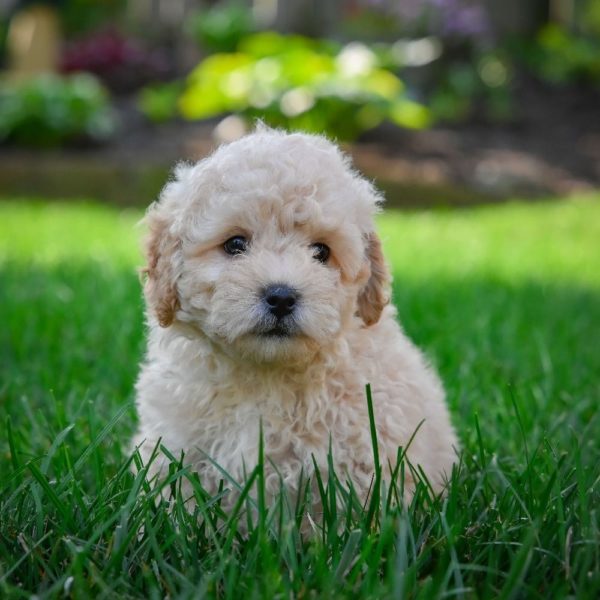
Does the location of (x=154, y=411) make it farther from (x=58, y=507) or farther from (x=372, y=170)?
(x=372, y=170)

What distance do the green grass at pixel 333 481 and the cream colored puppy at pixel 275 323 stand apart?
18cm

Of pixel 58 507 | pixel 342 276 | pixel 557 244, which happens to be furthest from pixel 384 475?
pixel 557 244

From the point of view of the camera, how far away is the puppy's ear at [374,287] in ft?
10.2

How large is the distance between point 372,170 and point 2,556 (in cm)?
903

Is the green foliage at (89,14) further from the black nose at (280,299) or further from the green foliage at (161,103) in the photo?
the black nose at (280,299)

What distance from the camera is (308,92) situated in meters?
10.2

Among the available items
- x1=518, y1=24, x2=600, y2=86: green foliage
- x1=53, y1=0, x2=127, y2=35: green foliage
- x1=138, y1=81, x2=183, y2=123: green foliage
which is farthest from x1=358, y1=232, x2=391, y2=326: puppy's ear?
x1=53, y1=0, x2=127, y2=35: green foliage

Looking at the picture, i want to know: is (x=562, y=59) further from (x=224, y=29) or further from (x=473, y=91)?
(x=224, y=29)

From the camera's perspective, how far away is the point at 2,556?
2.39 m

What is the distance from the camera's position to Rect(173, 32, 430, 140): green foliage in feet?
33.6

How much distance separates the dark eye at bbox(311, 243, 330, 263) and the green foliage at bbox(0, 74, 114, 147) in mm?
9096

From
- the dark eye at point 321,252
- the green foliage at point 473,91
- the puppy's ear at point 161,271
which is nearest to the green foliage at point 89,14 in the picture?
the green foliage at point 473,91

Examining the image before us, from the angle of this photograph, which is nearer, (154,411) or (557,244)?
(154,411)

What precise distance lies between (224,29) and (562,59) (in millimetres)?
5715
